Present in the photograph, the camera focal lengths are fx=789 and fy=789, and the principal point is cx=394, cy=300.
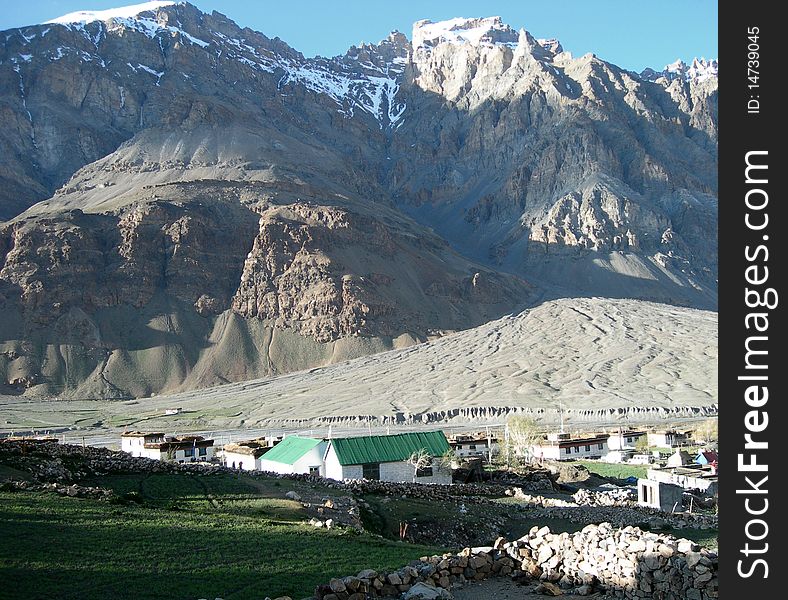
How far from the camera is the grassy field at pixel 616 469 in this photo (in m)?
57.2

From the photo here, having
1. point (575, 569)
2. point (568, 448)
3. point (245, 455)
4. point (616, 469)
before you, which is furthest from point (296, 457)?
point (575, 569)

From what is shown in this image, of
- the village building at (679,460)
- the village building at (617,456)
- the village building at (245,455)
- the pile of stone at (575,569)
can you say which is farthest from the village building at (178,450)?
the pile of stone at (575,569)

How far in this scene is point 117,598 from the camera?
1357 cm

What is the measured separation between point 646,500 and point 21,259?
6456 inches

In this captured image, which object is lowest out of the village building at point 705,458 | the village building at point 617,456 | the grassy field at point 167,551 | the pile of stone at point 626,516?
the village building at point 617,456

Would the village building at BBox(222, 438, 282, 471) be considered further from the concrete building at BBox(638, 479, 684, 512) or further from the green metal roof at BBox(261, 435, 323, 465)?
the concrete building at BBox(638, 479, 684, 512)

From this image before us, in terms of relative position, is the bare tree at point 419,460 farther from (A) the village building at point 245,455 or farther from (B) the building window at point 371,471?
(A) the village building at point 245,455

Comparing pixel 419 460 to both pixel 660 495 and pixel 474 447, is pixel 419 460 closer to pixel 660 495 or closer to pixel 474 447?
pixel 660 495

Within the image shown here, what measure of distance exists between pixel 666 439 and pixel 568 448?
40.1 feet

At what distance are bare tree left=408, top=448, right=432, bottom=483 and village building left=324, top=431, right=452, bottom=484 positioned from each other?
61 mm

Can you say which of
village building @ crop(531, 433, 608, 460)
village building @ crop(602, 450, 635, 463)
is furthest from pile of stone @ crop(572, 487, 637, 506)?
village building @ crop(531, 433, 608, 460)

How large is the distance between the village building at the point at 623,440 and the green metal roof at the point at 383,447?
3051 cm

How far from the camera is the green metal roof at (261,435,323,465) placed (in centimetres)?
4903
